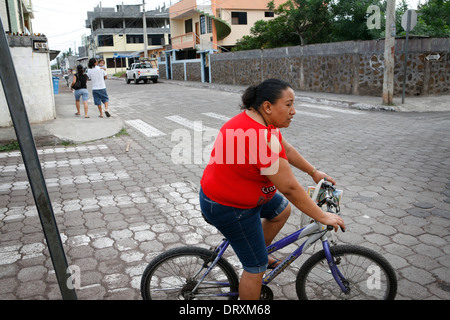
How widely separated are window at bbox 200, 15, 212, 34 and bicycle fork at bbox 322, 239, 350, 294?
3349 centimetres

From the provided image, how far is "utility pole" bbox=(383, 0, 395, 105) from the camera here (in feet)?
38.8

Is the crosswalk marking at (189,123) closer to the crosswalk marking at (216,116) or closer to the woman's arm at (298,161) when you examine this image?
the crosswalk marking at (216,116)

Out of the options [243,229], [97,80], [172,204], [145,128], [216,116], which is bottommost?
[172,204]

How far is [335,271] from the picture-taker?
Result: 2.50 meters

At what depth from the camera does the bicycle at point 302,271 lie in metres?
2.47

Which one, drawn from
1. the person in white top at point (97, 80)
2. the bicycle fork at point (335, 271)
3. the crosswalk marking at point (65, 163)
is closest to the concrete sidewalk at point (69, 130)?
the person in white top at point (97, 80)

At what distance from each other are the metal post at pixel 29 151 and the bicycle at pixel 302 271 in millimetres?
634

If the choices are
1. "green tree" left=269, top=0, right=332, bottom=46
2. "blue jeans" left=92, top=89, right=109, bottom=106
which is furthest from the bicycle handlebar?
"green tree" left=269, top=0, right=332, bottom=46

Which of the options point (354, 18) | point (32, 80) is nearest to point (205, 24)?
point (354, 18)

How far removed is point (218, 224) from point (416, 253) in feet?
7.29

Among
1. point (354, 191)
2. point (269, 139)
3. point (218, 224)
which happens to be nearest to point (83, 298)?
point (218, 224)

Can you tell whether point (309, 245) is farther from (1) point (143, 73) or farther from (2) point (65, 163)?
(1) point (143, 73)

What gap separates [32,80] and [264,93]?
373 inches

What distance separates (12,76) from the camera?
1.88 m
